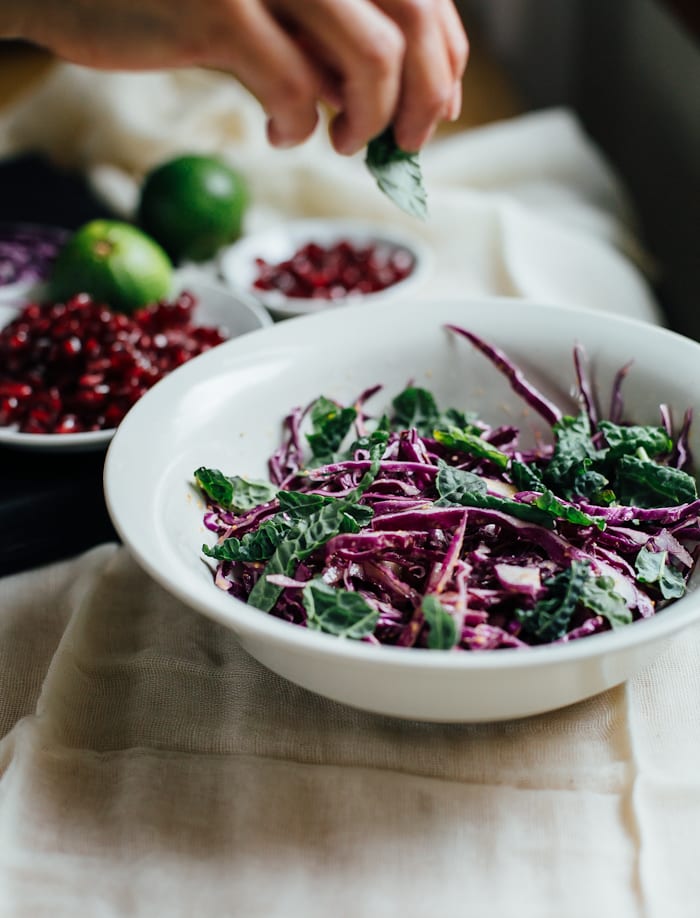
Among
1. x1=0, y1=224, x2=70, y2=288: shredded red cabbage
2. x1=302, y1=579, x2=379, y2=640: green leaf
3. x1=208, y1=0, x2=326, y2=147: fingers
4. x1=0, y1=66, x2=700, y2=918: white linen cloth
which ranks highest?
x1=208, y1=0, x2=326, y2=147: fingers

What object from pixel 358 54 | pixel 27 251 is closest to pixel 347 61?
pixel 358 54

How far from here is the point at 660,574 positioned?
1.04 metres

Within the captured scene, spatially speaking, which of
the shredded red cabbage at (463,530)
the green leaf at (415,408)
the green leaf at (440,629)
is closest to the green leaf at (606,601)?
the shredded red cabbage at (463,530)

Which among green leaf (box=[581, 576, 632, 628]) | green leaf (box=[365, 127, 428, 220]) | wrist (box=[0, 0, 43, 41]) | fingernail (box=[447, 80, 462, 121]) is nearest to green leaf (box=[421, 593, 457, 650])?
green leaf (box=[581, 576, 632, 628])

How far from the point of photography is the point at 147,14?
50.1 inches

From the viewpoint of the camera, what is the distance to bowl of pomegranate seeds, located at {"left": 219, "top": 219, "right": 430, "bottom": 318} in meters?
1.95

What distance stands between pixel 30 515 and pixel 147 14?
680 mm

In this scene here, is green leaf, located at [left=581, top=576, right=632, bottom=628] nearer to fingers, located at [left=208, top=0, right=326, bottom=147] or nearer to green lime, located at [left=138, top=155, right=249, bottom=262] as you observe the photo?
fingers, located at [left=208, top=0, right=326, bottom=147]

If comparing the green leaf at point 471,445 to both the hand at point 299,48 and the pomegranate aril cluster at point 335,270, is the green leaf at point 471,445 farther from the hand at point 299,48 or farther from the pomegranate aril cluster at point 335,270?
the pomegranate aril cluster at point 335,270

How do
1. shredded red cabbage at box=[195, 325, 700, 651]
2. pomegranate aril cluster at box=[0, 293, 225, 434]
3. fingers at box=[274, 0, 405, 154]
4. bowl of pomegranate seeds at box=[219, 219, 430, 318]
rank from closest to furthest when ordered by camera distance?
shredded red cabbage at box=[195, 325, 700, 651] < fingers at box=[274, 0, 405, 154] < pomegranate aril cluster at box=[0, 293, 225, 434] < bowl of pomegranate seeds at box=[219, 219, 430, 318]

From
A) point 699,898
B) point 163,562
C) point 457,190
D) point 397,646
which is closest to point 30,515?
point 163,562

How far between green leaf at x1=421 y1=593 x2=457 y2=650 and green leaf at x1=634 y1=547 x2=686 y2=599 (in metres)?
0.24

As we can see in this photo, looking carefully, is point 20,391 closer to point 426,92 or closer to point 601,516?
point 426,92

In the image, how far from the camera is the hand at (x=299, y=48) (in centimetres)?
120
